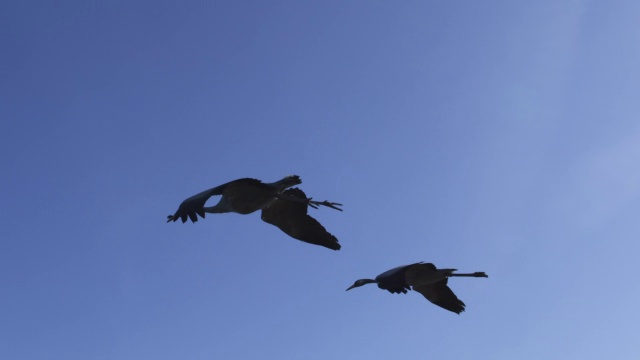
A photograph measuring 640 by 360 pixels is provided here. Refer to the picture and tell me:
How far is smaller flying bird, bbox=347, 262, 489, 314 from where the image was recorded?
504 inches

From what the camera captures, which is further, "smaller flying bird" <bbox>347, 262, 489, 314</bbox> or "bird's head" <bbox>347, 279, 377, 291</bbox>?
"bird's head" <bbox>347, 279, 377, 291</bbox>

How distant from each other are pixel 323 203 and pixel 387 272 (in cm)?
228

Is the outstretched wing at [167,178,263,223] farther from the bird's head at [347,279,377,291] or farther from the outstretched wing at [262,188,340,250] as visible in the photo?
the bird's head at [347,279,377,291]

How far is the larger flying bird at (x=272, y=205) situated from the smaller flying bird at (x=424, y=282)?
5.45 feet

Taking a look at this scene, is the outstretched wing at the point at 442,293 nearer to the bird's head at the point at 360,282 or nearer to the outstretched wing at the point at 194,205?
the bird's head at the point at 360,282

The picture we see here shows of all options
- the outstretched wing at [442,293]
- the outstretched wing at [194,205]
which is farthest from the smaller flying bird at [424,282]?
the outstretched wing at [194,205]

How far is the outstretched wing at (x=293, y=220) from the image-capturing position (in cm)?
1569

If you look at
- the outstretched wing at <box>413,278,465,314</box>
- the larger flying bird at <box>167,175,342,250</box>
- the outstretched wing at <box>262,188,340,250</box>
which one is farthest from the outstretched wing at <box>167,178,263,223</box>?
the outstretched wing at <box>413,278,465,314</box>

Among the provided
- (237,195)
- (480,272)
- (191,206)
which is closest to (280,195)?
(237,195)

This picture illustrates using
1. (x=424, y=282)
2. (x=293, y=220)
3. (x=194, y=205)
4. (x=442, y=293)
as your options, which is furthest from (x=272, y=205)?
(x=442, y=293)

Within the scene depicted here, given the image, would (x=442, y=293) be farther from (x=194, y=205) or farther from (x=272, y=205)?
(x=194, y=205)

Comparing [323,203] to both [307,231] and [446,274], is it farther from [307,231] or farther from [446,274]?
[446,274]

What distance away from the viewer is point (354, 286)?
1639 cm

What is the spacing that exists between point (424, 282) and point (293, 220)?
10.4 ft
